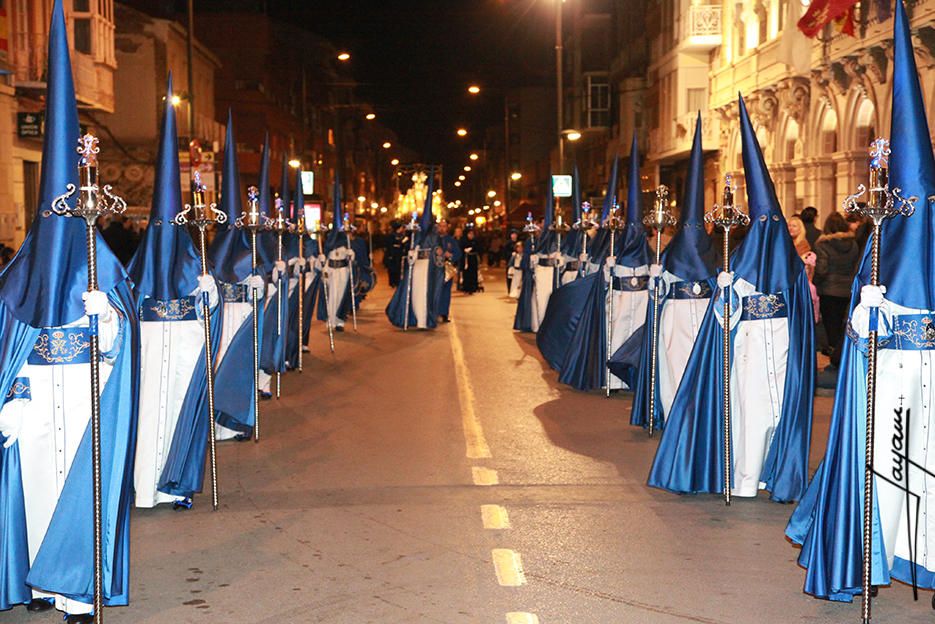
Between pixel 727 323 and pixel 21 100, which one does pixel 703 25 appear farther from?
pixel 727 323

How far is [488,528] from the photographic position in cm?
760

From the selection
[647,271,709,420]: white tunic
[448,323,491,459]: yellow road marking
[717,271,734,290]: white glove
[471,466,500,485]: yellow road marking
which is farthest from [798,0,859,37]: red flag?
[471,466,500,485]: yellow road marking

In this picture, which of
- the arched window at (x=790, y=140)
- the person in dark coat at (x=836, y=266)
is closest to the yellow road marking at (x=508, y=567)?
the person in dark coat at (x=836, y=266)

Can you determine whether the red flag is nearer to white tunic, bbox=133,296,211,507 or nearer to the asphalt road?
the asphalt road

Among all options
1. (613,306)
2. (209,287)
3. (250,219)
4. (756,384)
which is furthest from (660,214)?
(209,287)

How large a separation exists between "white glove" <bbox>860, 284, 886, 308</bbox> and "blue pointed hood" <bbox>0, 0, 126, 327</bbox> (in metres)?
3.47

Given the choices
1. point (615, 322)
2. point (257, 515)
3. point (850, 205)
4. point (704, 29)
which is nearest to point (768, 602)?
point (850, 205)

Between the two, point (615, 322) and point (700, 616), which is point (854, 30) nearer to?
point (615, 322)

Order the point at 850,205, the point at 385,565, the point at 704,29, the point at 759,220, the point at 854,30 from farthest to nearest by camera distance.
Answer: the point at 704,29 → the point at 854,30 → the point at 759,220 → the point at 385,565 → the point at 850,205

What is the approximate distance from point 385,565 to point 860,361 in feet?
8.65

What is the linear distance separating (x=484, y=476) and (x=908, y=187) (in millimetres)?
4251

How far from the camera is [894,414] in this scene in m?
6.11

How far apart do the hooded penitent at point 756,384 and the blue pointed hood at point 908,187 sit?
2.23 meters

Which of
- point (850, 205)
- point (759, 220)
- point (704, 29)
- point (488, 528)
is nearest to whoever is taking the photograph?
point (850, 205)
